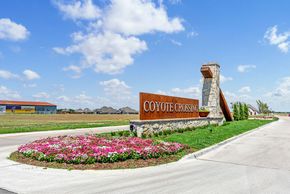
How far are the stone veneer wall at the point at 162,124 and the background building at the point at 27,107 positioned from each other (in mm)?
104449

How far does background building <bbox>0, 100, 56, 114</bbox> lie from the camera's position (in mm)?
117000

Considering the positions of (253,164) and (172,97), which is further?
(172,97)

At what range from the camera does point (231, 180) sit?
6758mm

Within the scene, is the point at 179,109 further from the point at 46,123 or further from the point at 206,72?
the point at 46,123

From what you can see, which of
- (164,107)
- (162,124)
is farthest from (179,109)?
A: (162,124)

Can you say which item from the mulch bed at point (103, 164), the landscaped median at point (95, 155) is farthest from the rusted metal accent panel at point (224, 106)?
the mulch bed at point (103, 164)

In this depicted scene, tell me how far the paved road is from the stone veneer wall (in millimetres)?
5459

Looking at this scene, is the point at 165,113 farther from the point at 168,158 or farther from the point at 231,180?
the point at 231,180

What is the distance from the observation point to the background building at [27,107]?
117000 millimetres

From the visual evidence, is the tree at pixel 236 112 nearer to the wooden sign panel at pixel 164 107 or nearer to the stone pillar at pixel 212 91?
the stone pillar at pixel 212 91

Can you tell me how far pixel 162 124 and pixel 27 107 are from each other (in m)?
119

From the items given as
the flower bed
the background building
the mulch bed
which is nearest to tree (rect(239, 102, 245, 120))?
the flower bed

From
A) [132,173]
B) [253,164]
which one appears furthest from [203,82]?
[132,173]

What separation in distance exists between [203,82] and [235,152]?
16948 mm
